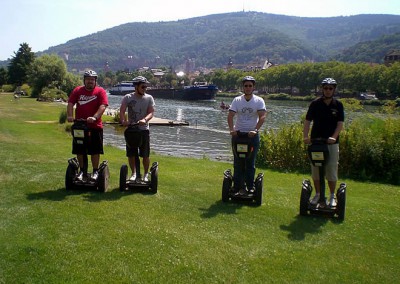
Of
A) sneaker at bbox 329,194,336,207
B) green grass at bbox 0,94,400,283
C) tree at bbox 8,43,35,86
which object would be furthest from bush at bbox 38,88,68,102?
sneaker at bbox 329,194,336,207

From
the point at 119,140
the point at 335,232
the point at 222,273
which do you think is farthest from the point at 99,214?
the point at 119,140

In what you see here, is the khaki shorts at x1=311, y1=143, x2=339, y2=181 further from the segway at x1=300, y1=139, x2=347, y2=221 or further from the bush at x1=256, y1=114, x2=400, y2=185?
the bush at x1=256, y1=114, x2=400, y2=185

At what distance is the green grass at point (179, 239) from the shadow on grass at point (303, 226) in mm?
17

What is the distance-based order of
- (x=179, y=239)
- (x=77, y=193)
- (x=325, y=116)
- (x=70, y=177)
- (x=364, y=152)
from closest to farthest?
(x=179, y=239)
(x=325, y=116)
(x=77, y=193)
(x=70, y=177)
(x=364, y=152)

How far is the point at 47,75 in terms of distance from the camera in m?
76.6

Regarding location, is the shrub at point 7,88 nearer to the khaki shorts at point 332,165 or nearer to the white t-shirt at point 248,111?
the white t-shirt at point 248,111

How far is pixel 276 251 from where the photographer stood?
611 cm

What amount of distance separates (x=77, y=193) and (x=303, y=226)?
4.30 meters

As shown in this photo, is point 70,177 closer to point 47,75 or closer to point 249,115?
point 249,115

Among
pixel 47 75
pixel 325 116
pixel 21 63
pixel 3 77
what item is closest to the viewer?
pixel 325 116

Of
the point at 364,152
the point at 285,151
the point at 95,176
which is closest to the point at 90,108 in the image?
the point at 95,176

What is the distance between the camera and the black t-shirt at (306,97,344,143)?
25.1 feet

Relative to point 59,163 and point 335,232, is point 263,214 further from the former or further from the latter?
point 59,163

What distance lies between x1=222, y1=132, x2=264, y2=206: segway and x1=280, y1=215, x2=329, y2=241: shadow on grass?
976mm
